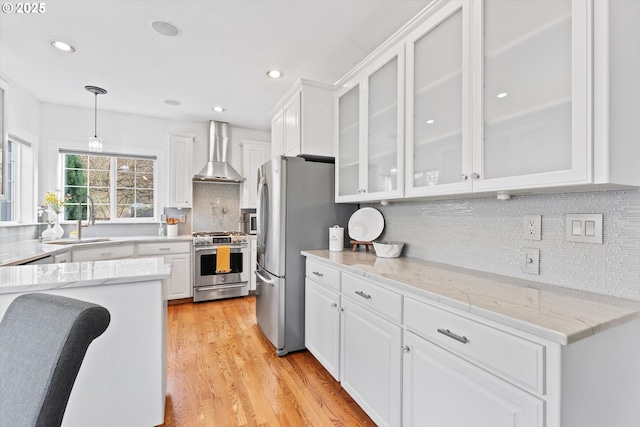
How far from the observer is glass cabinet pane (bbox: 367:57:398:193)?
1977 millimetres

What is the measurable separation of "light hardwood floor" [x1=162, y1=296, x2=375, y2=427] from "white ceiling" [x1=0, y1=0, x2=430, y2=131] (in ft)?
8.46

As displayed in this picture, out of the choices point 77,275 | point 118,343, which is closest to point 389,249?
point 118,343

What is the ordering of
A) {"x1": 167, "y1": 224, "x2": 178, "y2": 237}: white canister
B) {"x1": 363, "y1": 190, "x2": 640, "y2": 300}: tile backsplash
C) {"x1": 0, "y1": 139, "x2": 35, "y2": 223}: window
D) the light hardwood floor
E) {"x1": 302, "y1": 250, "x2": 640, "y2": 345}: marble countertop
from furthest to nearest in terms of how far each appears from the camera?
{"x1": 167, "y1": 224, "x2": 178, "y2": 237}: white canister, {"x1": 0, "y1": 139, "x2": 35, "y2": 223}: window, the light hardwood floor, {"x1": 363, "y1": 190, "x2": 640, "y2": 300}: tile backsplash, {"x1": 302, "y1": 250, "x2": 640, "y2": 345}: marble countertop

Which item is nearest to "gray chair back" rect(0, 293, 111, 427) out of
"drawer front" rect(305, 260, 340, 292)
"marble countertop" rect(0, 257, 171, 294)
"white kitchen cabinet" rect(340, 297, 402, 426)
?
"marble countertop" rect(0, 257, 171, 294)

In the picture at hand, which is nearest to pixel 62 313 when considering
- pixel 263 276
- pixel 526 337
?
pixel 526 337

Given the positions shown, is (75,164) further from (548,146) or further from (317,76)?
(548,146)

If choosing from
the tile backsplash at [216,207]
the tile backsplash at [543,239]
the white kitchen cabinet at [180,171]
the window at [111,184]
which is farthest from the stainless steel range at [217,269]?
the tile backsplash at [543,239]

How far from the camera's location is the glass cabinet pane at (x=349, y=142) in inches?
94.4

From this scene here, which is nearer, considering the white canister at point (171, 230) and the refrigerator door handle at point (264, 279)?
the refrigerator door handle at point (264, 279)

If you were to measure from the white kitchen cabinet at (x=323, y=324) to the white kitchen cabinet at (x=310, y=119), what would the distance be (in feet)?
3.83

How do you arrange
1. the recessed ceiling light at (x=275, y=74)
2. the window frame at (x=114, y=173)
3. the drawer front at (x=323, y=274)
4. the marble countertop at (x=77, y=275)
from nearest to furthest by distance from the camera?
the marble countertop at (x=77, y=275)
the drawer front at (x=323, y=274)
the recessed ceiling light at (x=275, y=74)
the window frame at (x=114, y=173)

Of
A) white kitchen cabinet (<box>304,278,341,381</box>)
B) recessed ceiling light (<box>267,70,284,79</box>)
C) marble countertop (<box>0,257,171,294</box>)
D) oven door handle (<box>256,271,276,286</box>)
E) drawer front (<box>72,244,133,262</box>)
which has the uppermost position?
recessed ceiling light (<box>267,70,284,79</box>)

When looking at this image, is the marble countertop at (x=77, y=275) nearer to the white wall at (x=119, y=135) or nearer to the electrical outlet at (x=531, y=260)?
the electrical outlet at (x=531, y=260)

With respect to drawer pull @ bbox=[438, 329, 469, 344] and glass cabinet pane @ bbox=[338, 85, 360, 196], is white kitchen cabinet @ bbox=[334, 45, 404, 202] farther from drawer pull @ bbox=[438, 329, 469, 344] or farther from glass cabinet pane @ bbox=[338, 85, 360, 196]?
drawer pull @ bbox=[438, 329, 469, 344]
